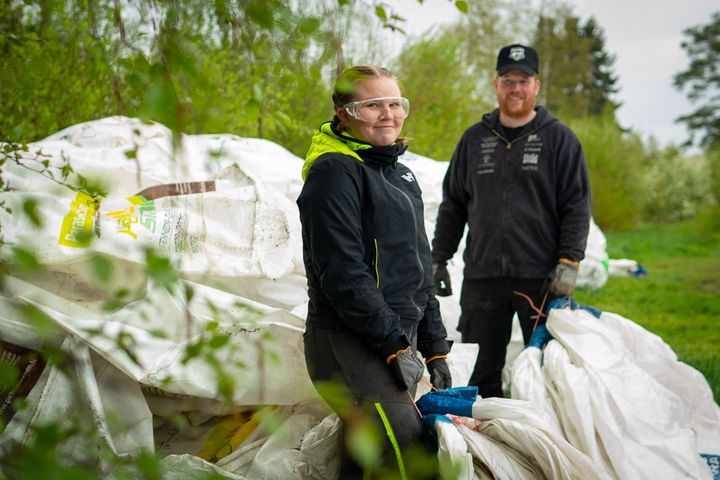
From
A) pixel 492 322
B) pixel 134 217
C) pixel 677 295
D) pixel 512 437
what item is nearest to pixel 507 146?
pixel 492 322

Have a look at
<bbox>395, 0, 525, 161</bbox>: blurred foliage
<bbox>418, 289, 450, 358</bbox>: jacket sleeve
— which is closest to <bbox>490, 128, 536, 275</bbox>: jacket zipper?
<bbox>418, 289, 450, 358</bbox>: jacket sleeve

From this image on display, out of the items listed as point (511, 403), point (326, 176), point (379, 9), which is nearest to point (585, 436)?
point (511, 403)

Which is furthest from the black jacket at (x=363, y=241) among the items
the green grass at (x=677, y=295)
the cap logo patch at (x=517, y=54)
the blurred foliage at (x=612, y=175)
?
the blurred foliage at (x=612, y=175)

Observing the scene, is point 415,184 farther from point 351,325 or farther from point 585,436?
point 585,436

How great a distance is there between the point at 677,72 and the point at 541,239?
1393 inches

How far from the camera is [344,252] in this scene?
7.88ft

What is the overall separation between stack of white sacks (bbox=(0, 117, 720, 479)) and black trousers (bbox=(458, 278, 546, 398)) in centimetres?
27

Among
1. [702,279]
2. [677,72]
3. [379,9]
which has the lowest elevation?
[702,279]

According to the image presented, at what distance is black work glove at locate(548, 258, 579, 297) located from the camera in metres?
3.73

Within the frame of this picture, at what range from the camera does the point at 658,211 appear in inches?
861

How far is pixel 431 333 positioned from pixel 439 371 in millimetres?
155

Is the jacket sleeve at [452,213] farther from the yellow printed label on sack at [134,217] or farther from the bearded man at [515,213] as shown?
the yellow printed label on sack at [134,217]

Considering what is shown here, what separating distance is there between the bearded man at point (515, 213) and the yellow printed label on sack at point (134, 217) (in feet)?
5.14

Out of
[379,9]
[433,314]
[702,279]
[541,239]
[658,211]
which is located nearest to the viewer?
[379,9]
